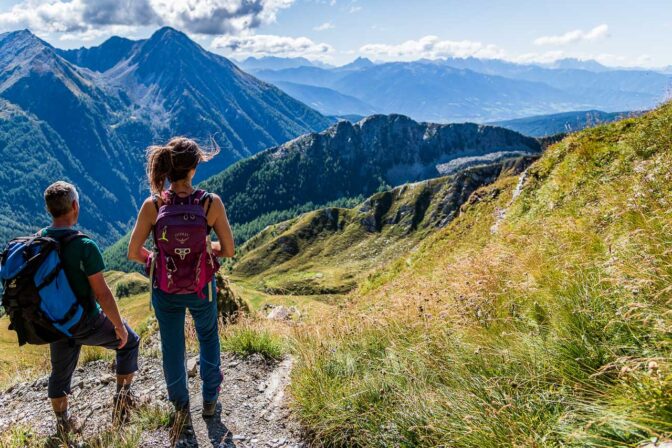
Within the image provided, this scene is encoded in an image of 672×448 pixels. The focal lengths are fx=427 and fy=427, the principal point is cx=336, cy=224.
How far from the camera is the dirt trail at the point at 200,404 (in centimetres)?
588

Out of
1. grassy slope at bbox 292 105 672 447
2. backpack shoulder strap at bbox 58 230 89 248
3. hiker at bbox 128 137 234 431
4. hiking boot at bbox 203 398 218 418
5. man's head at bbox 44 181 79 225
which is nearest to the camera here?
grassy slope at bbox 292 105 672 447

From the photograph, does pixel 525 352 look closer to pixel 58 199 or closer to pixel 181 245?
pixel 181 245

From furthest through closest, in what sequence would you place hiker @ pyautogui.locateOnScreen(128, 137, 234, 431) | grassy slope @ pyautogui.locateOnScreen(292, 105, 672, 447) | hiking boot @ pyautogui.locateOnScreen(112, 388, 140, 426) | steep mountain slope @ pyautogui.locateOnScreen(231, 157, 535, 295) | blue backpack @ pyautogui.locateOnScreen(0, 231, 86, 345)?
1. steep mountain slope @ pyautogui.locateOnScreen(231, 157, 535, 295)
2. hiking boot @ pyautogui.locateOnScreen(112, 388, 140, 426)
3. hiker @ pyautogui.locateOnScreen(128, 137, 234, 431)
4. blue backpack @ pyautogui.locateOnScreen(0, 231, 86, 345)
5. grassy slope @ pyautogui.locateOnScreen(292, 105, 672, 447)

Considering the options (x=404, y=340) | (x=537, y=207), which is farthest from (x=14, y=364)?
(x=537, y=207)

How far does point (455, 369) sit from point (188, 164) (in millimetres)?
4185

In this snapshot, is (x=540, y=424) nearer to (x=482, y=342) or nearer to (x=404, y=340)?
(x=482, y=342)

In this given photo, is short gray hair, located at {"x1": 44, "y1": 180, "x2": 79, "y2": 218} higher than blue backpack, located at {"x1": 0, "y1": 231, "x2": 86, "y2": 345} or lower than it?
higher

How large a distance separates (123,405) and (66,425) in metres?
0.81

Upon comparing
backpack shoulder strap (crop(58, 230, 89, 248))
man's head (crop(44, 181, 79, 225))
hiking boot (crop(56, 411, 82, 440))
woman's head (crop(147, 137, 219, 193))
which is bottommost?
hiking boot (crop(56, 411, 82, 440))

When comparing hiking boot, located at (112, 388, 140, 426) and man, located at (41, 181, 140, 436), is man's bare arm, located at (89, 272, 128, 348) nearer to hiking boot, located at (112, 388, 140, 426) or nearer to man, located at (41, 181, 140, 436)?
man, located at (41, 181, 140, 436)

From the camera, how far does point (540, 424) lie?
11.3 ft

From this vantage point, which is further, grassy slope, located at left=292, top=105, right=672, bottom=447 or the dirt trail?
the dirt trail

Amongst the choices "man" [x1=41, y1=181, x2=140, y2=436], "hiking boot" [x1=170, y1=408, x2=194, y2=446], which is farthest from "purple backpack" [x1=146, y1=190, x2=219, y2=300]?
"hiking boot" [x1=170, y1=408, x2=194, y2=446]

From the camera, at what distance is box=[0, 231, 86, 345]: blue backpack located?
546 centimetres
